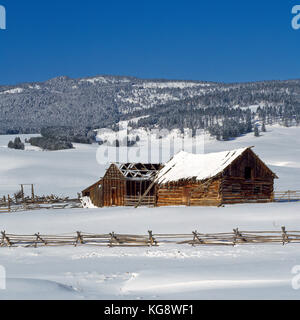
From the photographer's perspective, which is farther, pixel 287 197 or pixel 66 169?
pixel 66 169

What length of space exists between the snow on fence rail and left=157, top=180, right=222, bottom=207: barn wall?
36.4 feet

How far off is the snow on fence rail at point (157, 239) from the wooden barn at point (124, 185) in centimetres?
1664

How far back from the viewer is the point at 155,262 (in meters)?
20.5

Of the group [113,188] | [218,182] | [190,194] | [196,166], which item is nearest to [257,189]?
[218,182]

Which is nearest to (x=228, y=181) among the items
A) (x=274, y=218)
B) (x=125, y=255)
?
(x=274, y=218)

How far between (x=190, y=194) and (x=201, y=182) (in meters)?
1.59

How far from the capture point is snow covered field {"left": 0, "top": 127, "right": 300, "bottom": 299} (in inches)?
559

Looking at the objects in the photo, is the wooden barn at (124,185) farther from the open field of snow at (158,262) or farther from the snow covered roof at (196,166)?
the open field of snow at (158,262)

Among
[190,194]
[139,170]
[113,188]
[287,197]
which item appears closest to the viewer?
[190,194]

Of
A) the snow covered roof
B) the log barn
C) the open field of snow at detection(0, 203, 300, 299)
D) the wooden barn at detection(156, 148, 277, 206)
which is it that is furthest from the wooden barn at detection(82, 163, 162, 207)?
the open field of snow at detection(0, 203, 300, 299)

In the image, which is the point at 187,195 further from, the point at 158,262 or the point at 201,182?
the point at 158,262

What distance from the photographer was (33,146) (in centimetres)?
13450

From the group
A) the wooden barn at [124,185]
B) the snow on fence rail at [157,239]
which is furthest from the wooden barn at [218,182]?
the snow on fence rail at [157,239]
